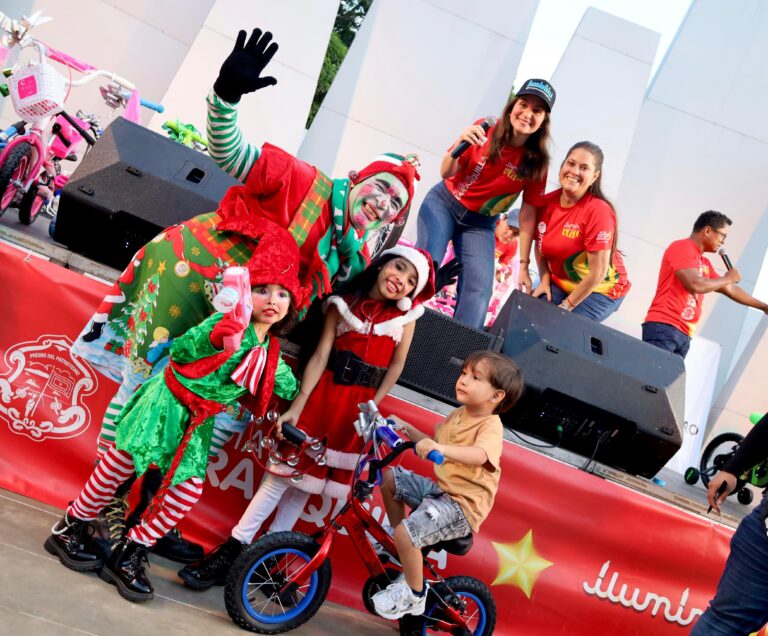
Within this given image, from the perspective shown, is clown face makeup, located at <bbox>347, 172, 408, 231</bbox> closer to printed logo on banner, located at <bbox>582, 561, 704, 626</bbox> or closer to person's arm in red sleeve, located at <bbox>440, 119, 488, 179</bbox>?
person's arm in red sleeve, located at <bbox>440, 119, 488, 179</bbox>

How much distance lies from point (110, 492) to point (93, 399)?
73 cm

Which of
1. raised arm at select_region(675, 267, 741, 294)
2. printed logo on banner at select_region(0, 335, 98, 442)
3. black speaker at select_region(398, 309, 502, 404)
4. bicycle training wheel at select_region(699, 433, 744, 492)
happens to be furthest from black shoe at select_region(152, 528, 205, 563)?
bicycle training wheel at select_region(699, 433, 744, 492)

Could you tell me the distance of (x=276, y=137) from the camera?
9297 millimetres

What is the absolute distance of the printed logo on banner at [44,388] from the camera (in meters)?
3.04

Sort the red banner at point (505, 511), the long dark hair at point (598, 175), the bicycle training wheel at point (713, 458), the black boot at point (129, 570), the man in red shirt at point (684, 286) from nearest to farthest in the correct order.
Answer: the black boot at point (129, 570)
the red banner at point (505, 511)
the long dark hair at point (598, 175)
the man in red shirt at point (684, 286)
the bicycle training wheel at point (713, 458)

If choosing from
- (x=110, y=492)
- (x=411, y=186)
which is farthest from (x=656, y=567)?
(x=110, y=492)

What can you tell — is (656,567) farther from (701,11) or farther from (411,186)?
(701,11)

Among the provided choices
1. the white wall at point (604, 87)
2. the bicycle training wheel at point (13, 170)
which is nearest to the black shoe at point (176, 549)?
the bicycle training wheel at point (13, 170)

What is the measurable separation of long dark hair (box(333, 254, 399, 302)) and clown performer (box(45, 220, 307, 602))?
41 centimetres

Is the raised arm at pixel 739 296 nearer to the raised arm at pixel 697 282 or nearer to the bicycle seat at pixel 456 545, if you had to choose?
the raised arm at pixel 697 282

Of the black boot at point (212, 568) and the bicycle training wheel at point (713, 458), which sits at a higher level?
the bicycle training wheel at point (713, 458)

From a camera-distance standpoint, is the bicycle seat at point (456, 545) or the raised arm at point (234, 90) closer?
the raised arm at point (234, 90)

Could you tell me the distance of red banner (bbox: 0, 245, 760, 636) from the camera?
3.02 metres

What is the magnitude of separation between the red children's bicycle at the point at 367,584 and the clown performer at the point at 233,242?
1.55 feet
